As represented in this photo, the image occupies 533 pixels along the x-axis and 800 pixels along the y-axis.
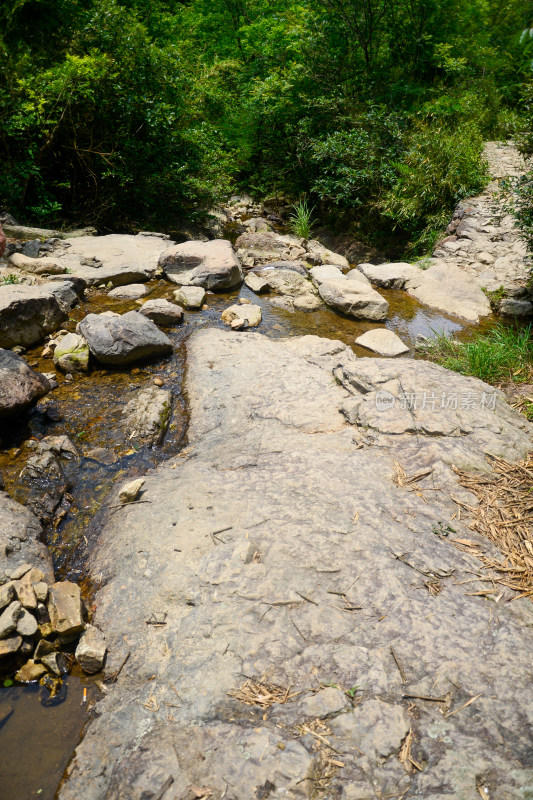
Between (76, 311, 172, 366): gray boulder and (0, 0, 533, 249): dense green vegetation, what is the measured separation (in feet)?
14.2

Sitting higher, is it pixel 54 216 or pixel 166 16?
pixel 166 16

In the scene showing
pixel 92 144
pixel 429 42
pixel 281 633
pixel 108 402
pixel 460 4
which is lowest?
pixel 108 402

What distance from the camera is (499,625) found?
78.9 inches

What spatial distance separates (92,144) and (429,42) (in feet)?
26.7

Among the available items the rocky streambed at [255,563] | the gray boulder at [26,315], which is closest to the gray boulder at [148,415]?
the rocky streambed at [255,563]

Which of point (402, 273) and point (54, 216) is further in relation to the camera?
point (54, 216)

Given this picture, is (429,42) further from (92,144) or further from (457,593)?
(457,593)

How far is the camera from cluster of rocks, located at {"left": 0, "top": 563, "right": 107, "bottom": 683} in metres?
2.11

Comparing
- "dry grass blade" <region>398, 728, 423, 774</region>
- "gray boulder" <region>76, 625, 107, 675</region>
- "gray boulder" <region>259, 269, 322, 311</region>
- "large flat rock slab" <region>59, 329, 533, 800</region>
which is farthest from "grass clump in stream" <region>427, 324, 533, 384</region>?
"gray boulder" <region>76, 625, 107, 675</region>

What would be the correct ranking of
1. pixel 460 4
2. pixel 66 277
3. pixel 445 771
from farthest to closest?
pixel 460 4, pixel 66 277, pixel 445 771

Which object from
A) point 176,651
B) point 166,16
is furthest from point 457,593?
point 166,16

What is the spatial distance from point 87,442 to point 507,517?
3.18 m

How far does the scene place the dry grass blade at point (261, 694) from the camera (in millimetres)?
1806

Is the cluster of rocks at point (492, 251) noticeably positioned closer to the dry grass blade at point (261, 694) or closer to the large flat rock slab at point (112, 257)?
the large flat rock slab at point (112, 257)
